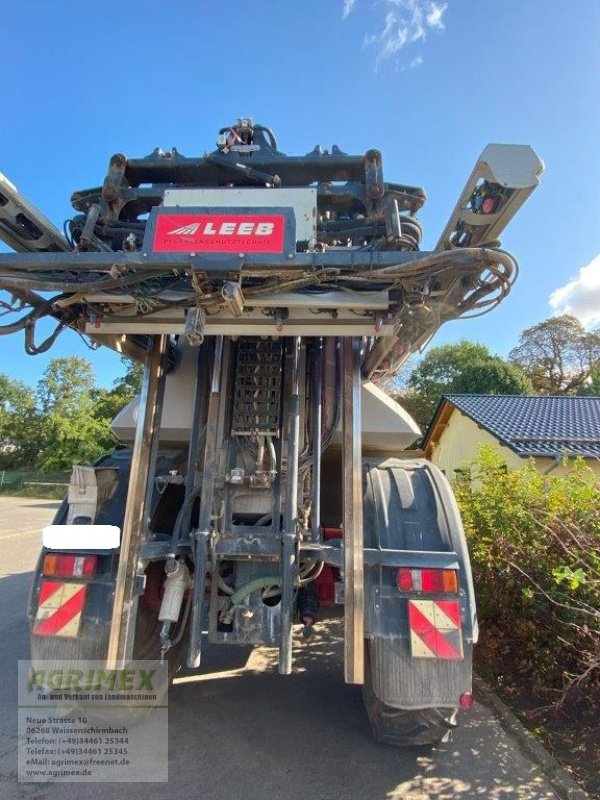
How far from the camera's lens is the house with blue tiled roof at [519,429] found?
10740 millimetres

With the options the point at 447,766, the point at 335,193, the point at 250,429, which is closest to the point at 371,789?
the point at 447,766

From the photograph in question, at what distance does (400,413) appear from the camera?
387 centimetres

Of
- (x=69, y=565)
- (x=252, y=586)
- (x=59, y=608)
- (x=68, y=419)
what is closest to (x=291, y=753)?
(x=252, y=586)

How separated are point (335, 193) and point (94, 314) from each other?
1.63m

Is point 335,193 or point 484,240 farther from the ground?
point 335,193

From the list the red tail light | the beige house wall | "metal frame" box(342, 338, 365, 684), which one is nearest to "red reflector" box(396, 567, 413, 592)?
the red tail light

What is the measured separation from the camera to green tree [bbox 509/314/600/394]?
32094mm

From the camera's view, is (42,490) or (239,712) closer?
(239,712)

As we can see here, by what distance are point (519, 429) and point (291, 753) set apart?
11.1 metres

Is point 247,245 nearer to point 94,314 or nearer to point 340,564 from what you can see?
point 94,314

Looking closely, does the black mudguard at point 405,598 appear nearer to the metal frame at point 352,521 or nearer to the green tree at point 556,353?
the metal frame at point 352,521

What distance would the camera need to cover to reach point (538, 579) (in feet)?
11.9

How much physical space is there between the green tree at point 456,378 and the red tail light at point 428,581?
25.2m

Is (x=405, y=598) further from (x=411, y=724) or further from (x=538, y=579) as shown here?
(x=538, y=579)
